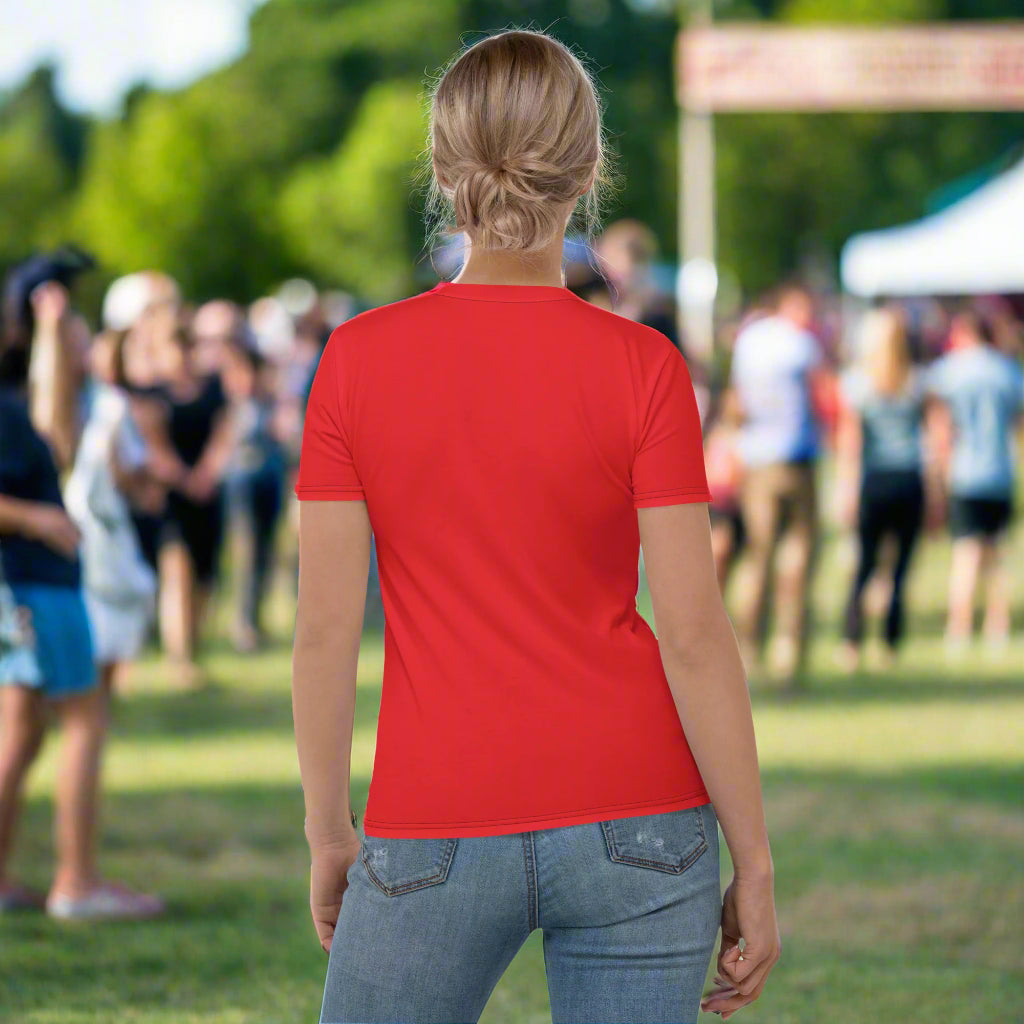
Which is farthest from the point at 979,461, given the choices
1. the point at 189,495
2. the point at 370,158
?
the point at 370,158

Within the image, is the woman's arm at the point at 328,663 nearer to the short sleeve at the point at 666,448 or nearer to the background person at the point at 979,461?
the short sleeve at the point at 666,448

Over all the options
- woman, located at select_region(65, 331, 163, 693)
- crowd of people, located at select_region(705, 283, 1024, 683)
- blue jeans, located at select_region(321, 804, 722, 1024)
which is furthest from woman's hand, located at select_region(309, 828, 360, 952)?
crowd of people, located at select_region(705, 283, 1024, 683)

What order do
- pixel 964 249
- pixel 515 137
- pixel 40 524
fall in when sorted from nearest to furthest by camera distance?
pixel 515 137
pixel 40 524
pixel 964 249

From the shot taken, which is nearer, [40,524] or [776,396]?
[40,524]

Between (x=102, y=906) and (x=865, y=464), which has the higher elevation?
(x=102, y=906)

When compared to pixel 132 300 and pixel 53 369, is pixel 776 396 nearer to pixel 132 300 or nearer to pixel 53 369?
pixel 132 300

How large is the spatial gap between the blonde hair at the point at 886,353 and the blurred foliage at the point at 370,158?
36279 millimetres

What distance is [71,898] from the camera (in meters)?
4.95

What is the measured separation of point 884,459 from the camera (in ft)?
30.8

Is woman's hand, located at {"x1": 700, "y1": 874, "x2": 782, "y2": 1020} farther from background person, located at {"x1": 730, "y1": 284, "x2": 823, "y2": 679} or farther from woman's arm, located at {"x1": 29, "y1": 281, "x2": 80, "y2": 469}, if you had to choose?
background person, located at {"x1": 730, "y1": 284, "x2": 823, "y2": 679}

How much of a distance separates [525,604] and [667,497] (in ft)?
0.64

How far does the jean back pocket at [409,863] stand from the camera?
175 cm

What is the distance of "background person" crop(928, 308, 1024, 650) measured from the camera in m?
10.1

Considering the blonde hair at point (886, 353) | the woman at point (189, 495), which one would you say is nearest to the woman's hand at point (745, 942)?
the woman at point (189, 495)
